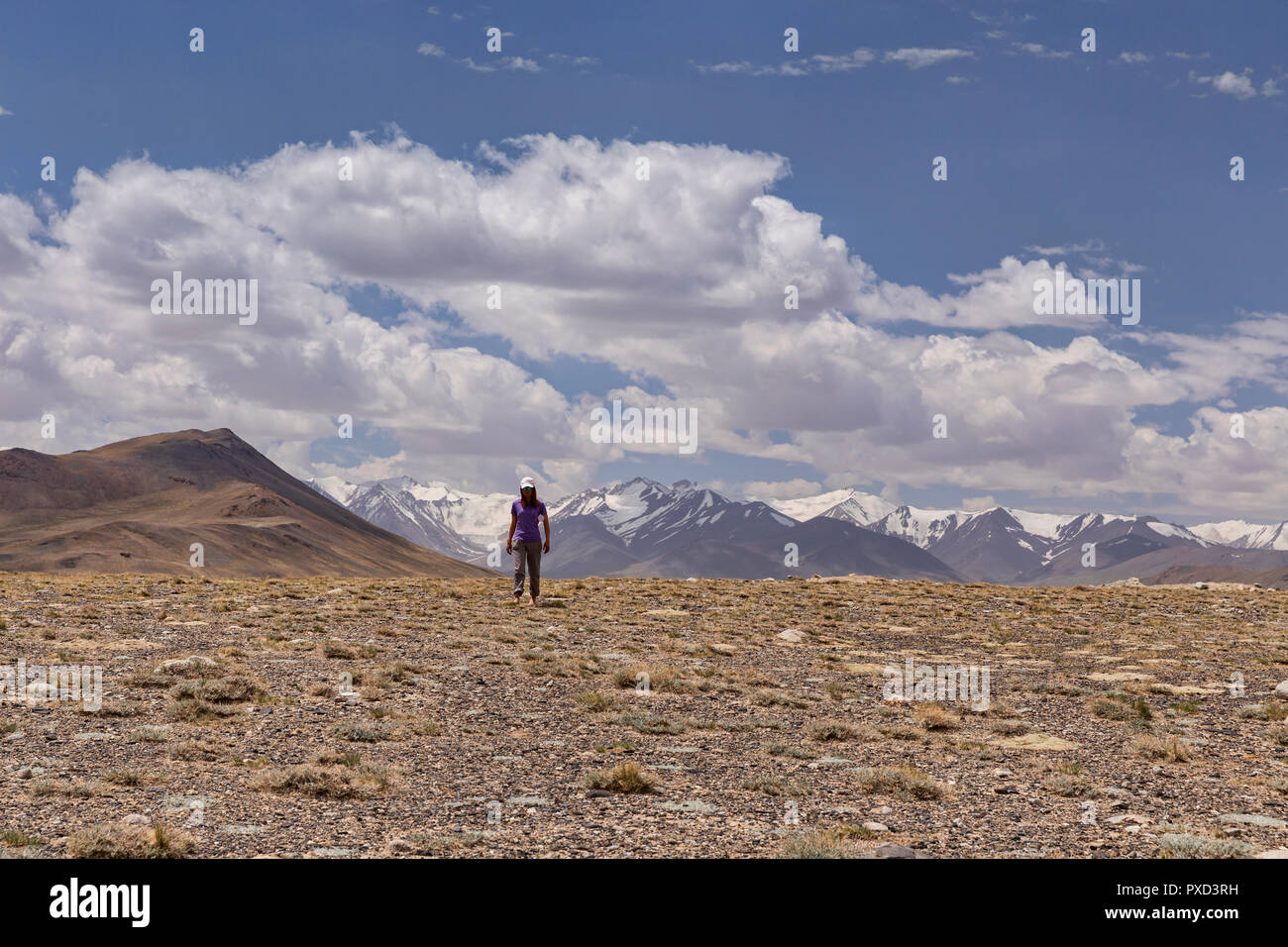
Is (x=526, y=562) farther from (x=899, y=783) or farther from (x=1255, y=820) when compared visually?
(x=1255, y=820)

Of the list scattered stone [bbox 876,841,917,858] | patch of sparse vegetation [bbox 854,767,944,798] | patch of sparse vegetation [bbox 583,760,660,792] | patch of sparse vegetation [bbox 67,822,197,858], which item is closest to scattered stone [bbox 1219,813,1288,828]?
patch of sparse vegetation [bbox 854,767,944,798]

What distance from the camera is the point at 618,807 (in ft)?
34.1

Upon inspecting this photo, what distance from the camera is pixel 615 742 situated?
542 inches

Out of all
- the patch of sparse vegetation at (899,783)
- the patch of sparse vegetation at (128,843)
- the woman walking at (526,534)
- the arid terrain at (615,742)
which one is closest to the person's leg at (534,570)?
the woman walking at (526,534)

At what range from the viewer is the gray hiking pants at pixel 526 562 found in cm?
2931

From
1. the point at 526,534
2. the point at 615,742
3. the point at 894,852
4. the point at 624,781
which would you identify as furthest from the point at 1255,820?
the point at 526,534

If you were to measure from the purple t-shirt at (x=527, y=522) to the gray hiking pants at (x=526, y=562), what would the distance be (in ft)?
0.67

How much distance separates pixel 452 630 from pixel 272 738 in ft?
38.7

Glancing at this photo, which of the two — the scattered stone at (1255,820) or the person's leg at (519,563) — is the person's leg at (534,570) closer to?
the person's leg at (519,563)

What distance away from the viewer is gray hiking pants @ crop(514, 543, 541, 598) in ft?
96.2

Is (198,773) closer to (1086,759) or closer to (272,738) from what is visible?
(272,738)

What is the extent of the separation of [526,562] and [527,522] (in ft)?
4.18
